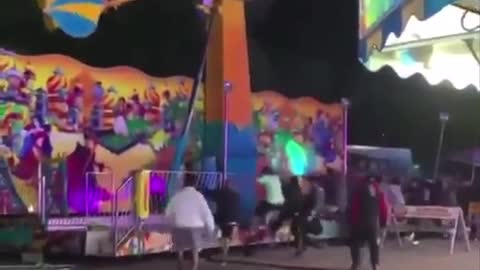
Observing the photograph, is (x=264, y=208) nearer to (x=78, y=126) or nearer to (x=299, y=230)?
(x=299, y=230)

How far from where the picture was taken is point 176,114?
73.7ft

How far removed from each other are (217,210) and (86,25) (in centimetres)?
557

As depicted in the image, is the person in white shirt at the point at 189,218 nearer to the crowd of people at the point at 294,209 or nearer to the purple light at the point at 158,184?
the crowd of people at the point at 294,209

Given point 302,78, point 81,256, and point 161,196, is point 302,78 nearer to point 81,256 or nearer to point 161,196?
point 161,196

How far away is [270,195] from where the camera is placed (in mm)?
22828

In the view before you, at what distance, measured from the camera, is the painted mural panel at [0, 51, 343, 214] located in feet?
62.6

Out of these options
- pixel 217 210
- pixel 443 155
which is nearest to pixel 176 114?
pixel 217 210

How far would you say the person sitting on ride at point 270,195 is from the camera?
22359 millimetres

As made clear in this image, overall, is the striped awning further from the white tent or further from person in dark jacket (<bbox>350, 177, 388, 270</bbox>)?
person in dark jacket (<bbox>350, 177, 388, 270</bbox>)

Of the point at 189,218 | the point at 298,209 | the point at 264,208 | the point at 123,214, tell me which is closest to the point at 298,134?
the point at 264,208

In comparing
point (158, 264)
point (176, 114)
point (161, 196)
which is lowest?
point (158, 264)

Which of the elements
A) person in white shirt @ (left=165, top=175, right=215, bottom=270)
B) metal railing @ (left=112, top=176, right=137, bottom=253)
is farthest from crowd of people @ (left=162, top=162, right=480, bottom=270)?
metal railing @ (left=112, top=176, right=137, bottom=253)

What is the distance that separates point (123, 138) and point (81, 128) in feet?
4.09

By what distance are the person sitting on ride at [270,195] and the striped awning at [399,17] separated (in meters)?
7.60
